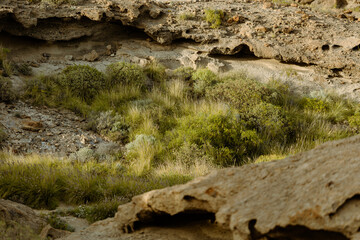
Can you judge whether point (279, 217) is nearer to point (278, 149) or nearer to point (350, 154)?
point (350, 154)

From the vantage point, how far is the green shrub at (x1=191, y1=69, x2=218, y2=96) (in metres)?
11.2

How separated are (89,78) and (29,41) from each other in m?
3.40

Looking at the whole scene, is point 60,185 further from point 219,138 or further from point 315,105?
point 315,105

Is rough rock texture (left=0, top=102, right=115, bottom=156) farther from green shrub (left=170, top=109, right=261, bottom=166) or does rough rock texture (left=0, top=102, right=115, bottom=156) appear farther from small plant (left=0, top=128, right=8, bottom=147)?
green shrub (left=170, top=109, right=261, bottom=166)

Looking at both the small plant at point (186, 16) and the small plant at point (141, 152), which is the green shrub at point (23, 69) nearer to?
the small plant at point (141, 152)

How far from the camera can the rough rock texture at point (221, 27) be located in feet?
39.3

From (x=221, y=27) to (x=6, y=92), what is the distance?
8.65 meters

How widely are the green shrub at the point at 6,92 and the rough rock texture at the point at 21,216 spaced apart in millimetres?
5855

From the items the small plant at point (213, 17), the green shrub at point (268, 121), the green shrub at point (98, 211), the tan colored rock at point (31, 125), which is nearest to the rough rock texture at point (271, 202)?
the green shrub at point (98, 211)

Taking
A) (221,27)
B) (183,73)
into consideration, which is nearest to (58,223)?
(183,73)

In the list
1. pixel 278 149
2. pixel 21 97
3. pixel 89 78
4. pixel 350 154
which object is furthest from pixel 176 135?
pixel 350 154

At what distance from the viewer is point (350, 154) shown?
Answer: 2.57 m

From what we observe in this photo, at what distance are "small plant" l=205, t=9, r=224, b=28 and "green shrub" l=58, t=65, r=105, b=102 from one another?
552 cm

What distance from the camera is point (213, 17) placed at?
13906 millimetres
